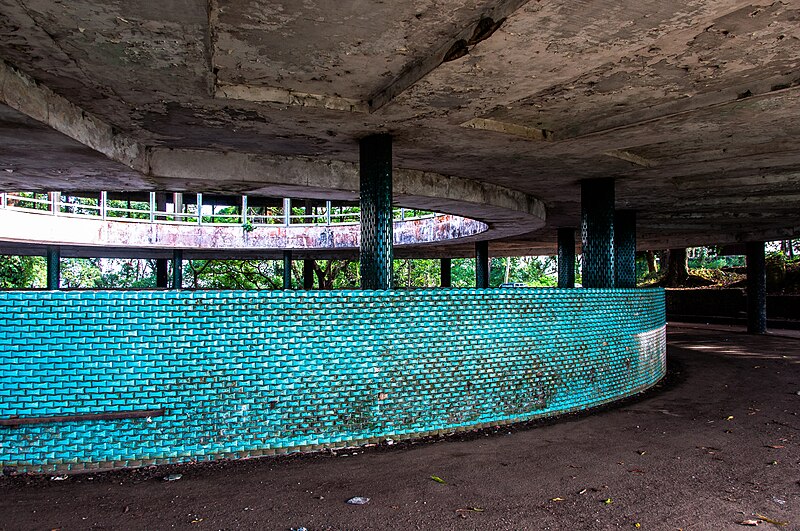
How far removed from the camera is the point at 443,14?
13.3 ft

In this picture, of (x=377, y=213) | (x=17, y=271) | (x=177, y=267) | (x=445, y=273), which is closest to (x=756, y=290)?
(x=445, y=273)

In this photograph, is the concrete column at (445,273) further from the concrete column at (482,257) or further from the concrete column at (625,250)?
the concrete column at (625,250)

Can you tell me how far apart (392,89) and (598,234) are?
5744 mm

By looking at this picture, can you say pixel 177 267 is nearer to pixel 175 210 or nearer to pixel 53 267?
pixel 175 210

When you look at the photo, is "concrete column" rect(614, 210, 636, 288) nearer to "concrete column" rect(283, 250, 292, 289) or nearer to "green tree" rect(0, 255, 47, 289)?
"concrete column" rect(283, 250, 292, 289)

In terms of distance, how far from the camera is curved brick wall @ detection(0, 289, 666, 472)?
4.58 metres

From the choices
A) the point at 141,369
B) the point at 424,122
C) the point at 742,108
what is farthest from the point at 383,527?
the point at 742,108

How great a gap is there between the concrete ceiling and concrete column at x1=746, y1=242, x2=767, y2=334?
31.5 feet

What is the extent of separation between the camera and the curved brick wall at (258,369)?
4578 mm

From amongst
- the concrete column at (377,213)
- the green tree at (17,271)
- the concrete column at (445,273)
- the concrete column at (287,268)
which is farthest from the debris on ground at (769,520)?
the green tree at (17,271)

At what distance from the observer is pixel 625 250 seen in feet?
44.1

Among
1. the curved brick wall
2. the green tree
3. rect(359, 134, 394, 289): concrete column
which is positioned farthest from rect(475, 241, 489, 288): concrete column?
the green tree

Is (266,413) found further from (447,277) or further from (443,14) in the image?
(447,277)

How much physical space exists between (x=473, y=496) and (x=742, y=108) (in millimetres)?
4976
